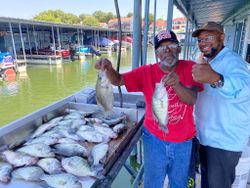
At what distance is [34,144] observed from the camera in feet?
6.04

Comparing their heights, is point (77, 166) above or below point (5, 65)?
above

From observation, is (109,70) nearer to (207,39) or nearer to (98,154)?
(98,154)

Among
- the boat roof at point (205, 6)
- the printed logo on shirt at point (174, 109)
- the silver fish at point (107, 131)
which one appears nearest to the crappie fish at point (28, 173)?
the silver fish at point (107, 131)

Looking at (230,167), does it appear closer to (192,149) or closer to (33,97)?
(192,149)

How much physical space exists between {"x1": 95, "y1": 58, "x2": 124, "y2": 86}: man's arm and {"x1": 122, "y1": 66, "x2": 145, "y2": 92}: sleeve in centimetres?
4

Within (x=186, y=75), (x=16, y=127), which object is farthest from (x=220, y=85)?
(x=16, y=127)

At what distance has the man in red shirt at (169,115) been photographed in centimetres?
187

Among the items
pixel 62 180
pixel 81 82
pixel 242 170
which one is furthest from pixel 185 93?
pixel 81 82

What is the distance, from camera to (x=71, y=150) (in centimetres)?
181

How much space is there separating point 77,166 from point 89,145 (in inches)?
16.2

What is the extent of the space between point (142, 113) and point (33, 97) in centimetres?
1127

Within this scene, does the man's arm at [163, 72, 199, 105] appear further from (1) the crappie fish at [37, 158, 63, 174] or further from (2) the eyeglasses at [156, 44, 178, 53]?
(1) the crappie fish at [37, 158, 63, 174]

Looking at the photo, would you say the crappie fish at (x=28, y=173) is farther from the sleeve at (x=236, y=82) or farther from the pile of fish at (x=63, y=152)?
the sleeve at (x=236, y=82)

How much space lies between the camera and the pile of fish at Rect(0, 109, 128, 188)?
5.04 ft
